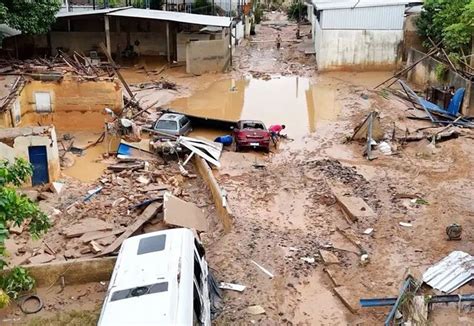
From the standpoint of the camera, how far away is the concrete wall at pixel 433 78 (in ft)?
78.3

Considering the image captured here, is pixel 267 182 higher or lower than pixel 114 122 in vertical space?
lower

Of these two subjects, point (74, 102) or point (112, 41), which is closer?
point (74, 102)

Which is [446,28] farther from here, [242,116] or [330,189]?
[330,189]

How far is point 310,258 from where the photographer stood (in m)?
12.8

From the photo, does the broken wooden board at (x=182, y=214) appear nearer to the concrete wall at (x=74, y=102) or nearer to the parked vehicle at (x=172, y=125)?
the parked vehicle at (x=172, y=125)

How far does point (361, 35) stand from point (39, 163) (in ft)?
Result: 80.7

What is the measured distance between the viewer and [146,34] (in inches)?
1544

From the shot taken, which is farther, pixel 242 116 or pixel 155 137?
pixel 242 116

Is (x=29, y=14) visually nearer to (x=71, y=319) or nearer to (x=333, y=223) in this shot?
(x=333, y=223)

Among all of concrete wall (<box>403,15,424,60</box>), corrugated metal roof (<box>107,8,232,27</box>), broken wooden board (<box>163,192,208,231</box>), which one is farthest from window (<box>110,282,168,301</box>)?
concrete wall (<box>403,15,424,60</box>)

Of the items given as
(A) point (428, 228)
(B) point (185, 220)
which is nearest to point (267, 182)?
(B) point (185, 220)

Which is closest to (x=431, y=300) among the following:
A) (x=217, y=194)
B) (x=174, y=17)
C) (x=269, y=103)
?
(x=217, y=194)

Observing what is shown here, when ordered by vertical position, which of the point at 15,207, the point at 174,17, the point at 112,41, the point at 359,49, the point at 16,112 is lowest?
the point at 16,112

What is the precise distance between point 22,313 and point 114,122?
460 inches
